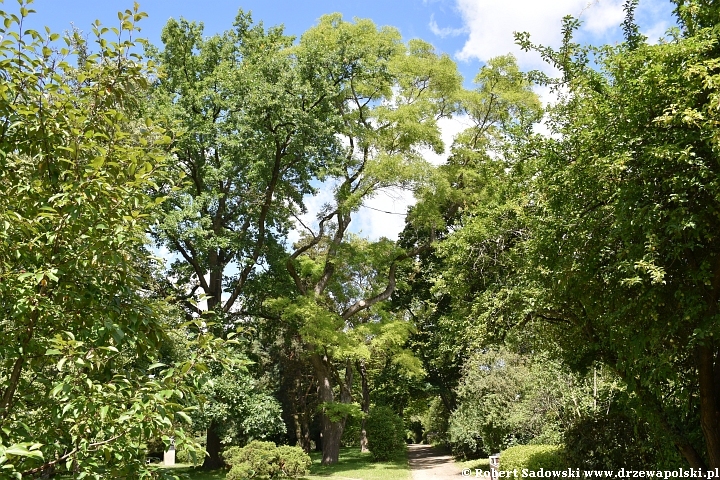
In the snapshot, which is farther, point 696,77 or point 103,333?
point 696,77

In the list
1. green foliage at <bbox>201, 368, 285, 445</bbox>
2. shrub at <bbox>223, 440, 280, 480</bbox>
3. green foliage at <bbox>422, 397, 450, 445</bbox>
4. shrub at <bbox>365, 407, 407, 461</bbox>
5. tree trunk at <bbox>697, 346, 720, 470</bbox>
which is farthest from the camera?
green foliage at <bbox>422, 397, 450, 445</bbox>

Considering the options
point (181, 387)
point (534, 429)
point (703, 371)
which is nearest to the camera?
point (181, 387)

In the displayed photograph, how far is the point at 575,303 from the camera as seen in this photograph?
8.61 metres

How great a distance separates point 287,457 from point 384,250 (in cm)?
890

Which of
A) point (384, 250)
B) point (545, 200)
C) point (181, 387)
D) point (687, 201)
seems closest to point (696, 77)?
point (687, 201)

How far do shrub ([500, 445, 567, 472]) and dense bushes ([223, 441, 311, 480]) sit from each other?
5835 mm

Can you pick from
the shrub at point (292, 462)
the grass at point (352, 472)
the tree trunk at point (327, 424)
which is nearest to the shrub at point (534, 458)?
the grass at point (352, 472)

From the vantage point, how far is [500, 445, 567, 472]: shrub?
10673 mm

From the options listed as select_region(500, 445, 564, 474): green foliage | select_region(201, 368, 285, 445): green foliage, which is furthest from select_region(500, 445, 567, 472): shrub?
select_region(201, 368, 285, 445): green foliage

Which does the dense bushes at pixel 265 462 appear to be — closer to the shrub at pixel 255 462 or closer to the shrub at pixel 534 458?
the shrub at pixel 255 462

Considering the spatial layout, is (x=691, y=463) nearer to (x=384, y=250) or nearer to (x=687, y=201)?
(x=687, y=201)

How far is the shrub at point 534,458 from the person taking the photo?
1067 cm

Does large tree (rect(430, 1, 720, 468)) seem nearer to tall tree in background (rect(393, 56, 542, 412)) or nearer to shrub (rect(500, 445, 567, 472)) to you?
tall tree in background (rect(393, 56, 542, 412))

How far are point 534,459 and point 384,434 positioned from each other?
13290mm
